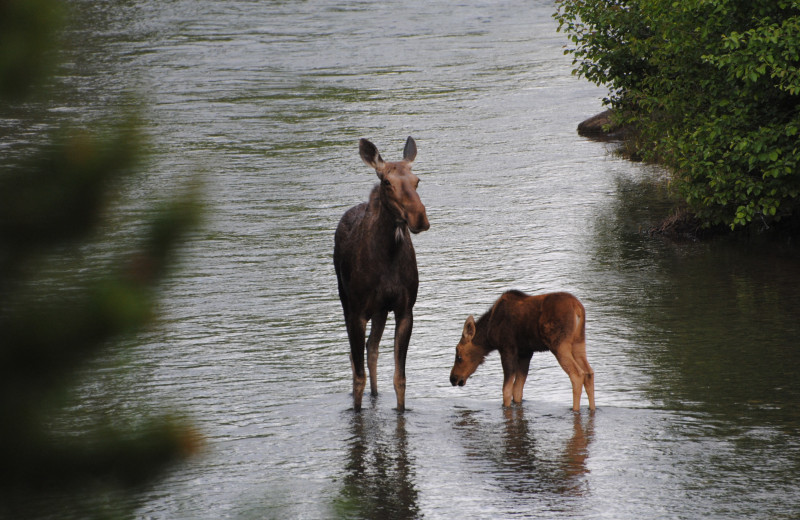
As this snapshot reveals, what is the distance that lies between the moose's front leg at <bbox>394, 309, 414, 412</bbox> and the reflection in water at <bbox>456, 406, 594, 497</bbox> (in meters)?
0.51

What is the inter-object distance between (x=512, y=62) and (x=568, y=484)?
31245 millimetres

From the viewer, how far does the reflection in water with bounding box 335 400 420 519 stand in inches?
281

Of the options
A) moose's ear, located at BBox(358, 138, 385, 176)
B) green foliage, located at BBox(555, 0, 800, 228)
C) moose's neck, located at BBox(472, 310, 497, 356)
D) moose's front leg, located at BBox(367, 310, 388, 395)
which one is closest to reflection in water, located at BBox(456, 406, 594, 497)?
moose's neck, located at BBox(472, 310, 497, 356)

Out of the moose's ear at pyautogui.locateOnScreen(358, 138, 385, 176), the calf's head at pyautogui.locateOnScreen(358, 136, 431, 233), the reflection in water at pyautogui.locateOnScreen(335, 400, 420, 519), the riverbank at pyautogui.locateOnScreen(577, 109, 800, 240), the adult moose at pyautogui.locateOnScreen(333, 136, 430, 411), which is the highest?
the moose's ear at pyautogui.locateOnScreen(358, 138, 385, 176)

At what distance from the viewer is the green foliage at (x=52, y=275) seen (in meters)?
2.49

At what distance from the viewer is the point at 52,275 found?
2.66 m

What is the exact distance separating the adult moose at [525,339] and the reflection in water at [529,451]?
293 mm

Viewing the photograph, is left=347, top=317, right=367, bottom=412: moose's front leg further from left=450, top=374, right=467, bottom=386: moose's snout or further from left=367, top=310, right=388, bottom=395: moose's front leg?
left=450, top=374, right=467, bottom=386: moose's snout

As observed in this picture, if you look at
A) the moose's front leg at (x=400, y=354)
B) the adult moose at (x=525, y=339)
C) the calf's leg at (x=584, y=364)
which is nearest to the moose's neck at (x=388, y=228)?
the moose's front leg at (x=400, y=354)

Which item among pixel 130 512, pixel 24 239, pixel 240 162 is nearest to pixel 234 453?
pixel 130 512

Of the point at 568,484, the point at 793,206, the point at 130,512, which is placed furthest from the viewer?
the point at 793,206

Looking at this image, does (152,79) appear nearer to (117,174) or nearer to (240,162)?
(240,162)

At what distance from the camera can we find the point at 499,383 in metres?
10.3

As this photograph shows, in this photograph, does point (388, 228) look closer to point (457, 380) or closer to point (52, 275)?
point (457, 380)
